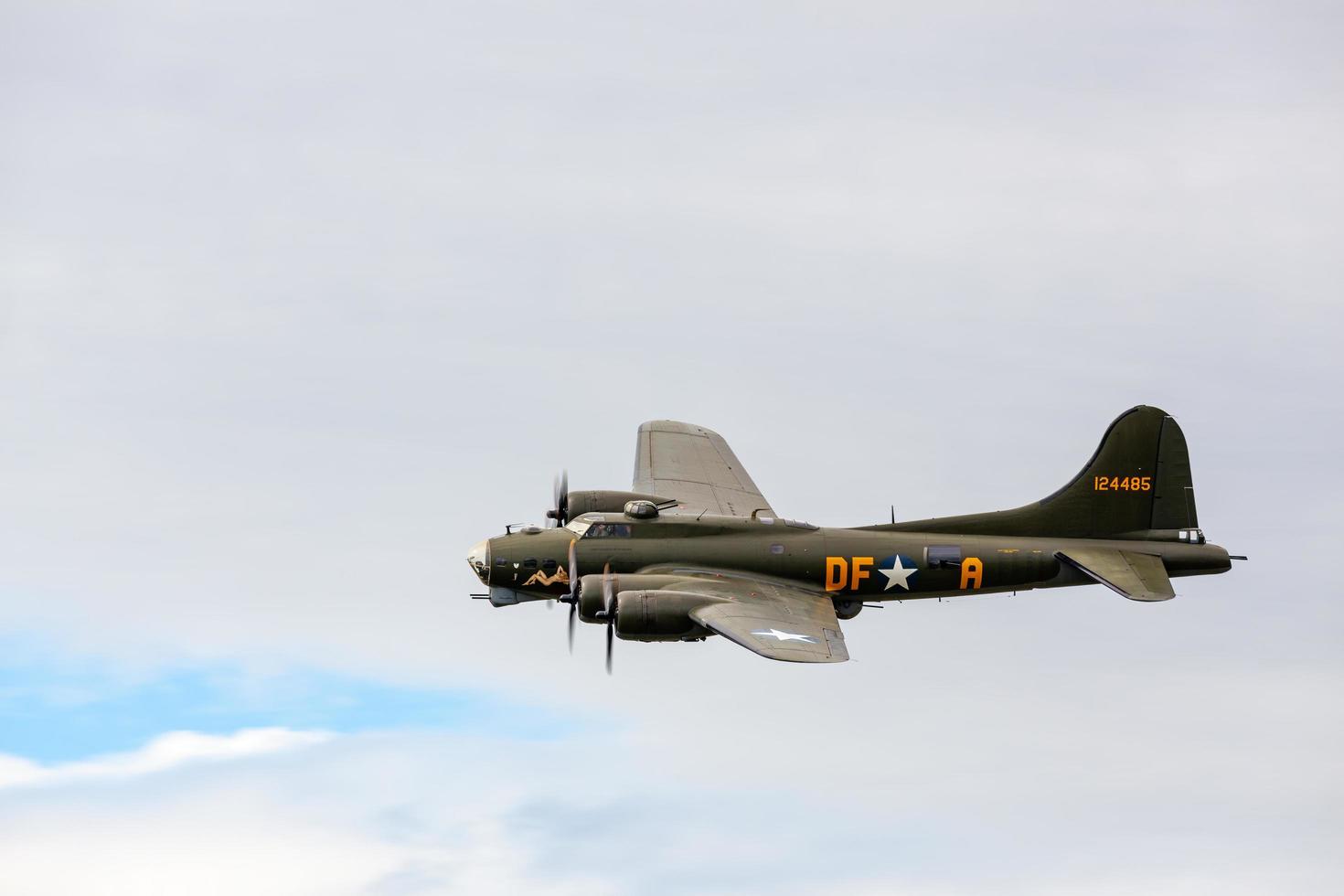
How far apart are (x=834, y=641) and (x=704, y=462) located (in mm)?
11308

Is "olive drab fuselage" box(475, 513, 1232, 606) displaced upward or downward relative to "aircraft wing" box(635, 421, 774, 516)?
downward

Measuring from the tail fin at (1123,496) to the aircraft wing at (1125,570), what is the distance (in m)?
0.97

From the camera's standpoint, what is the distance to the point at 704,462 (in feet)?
178

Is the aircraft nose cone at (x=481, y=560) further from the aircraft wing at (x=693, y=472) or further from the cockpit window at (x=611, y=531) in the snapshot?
the aircraft wing at (x=693, y=472)

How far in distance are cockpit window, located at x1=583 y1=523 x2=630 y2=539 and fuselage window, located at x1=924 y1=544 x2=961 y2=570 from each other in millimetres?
7961

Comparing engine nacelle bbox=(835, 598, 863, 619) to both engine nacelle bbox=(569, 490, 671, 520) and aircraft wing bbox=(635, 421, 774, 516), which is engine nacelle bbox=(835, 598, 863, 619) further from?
engine nacelle bbox=(569, 490, 671, 520)

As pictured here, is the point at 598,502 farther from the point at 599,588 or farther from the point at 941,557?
the point at 941,557

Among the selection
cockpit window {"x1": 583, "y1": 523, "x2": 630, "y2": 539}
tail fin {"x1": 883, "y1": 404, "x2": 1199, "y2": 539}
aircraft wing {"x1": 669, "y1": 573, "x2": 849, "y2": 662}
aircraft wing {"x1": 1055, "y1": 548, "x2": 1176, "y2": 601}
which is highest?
tail fin {"x1": 883, "y1": 404, "x2": 1199, "y2": 539}

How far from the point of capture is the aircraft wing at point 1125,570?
47.8m

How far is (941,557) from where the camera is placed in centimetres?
4909

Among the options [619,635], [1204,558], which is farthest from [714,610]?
[1204,558]

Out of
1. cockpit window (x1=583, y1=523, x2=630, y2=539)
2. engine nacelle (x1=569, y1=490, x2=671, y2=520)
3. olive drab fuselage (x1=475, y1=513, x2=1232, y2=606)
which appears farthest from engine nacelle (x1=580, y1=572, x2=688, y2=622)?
engine nacelle (x1=569, y1=490, x2=671, y2=520)

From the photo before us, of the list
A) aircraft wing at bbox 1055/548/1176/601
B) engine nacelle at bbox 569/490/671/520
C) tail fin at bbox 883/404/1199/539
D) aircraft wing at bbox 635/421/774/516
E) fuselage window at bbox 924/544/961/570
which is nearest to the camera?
aircraft wing at bbox 1055/548/1176/601

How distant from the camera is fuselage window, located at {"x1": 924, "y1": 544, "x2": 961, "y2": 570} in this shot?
161ft
